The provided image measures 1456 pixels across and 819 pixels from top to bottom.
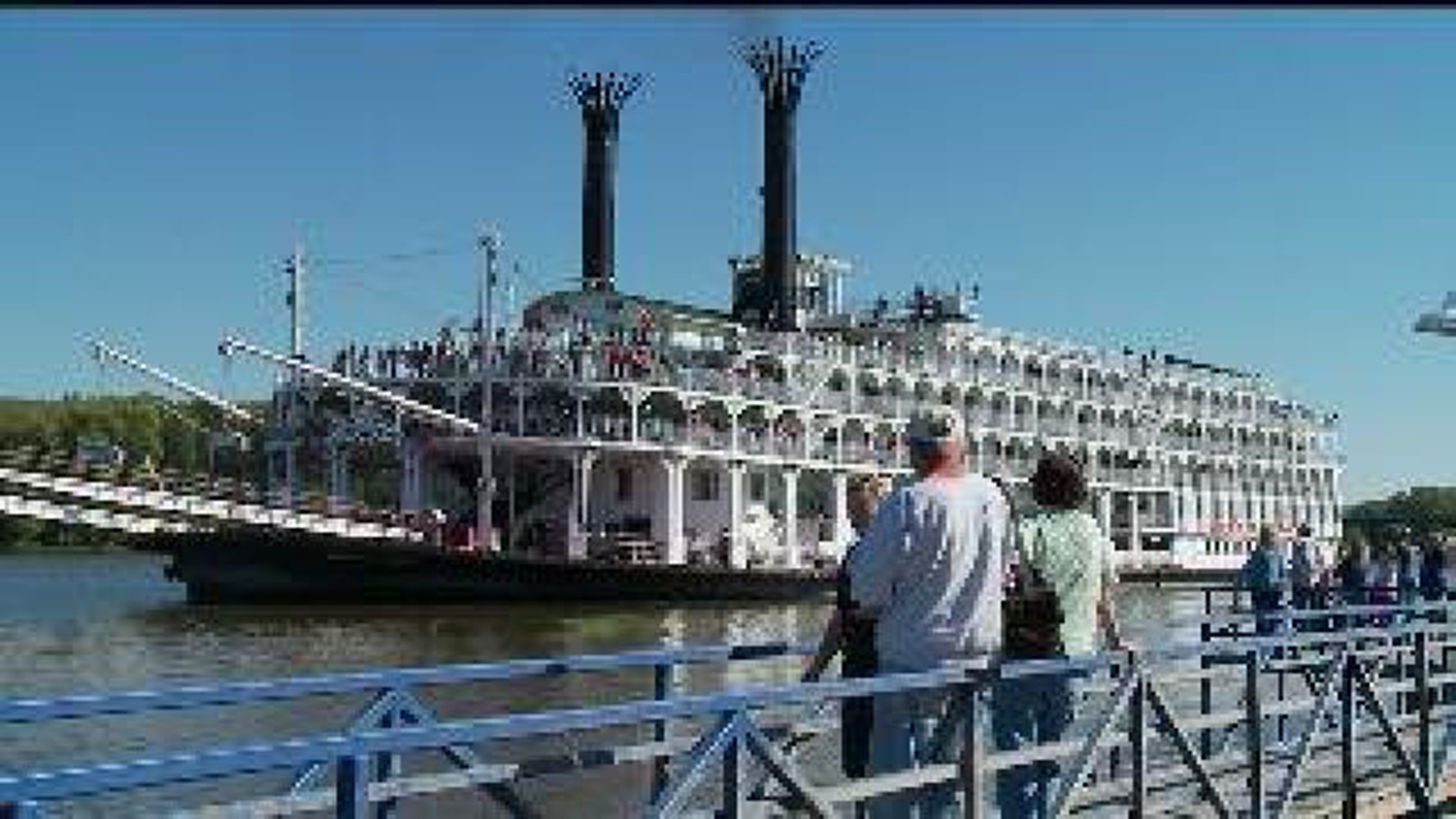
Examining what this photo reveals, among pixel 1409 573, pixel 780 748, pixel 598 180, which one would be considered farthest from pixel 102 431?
pixel 780 748

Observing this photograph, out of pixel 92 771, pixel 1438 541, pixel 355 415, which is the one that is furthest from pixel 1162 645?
pixel 355 415

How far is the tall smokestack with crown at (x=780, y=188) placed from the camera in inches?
2447

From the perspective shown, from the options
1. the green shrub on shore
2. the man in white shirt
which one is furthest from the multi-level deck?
the green shrub on shore

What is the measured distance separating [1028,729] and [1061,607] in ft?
1.66

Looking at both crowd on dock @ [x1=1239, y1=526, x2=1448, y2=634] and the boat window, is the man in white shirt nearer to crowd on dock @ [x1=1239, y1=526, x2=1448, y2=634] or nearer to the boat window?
crowd on dock @ [x1=1239, y1=526, x2=1448, y2=634]

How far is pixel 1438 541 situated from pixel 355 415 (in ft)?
106

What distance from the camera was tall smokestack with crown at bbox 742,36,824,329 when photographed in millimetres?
62156

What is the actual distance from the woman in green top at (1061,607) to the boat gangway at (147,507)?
37243 mm

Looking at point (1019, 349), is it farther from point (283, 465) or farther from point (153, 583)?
point (153, 583)

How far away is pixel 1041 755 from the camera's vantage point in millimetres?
8047

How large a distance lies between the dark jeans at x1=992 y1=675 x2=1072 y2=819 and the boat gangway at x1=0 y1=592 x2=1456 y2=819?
0.45 ft

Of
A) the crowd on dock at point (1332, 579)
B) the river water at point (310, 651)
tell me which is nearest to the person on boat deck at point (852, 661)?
the river water at point (310, 651)

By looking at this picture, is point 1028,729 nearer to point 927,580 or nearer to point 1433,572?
point 927,580

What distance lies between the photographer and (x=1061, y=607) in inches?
332
